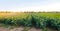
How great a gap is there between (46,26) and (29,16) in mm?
526

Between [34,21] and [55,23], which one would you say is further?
[34,21]

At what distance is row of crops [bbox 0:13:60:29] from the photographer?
432cm

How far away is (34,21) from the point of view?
175 inches

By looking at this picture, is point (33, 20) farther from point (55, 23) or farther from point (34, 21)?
point (55, 23)

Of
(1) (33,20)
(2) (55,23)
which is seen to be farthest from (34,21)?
(2) (55,23)

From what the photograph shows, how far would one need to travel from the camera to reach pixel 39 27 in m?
4.35

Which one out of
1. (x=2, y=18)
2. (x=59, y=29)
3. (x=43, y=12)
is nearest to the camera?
(x=59, y=29)

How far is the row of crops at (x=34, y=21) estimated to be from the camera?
170 inches

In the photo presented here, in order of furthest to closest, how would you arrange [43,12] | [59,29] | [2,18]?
[43,12] < [2,18] < [59,29]

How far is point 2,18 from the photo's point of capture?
4512mm

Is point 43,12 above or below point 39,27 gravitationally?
above

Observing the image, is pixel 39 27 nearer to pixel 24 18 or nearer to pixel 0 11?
pixel 24 18

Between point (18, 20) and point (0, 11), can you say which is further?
point (0, 11)

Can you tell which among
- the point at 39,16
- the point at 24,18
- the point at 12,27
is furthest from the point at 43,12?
the point at 12,27
